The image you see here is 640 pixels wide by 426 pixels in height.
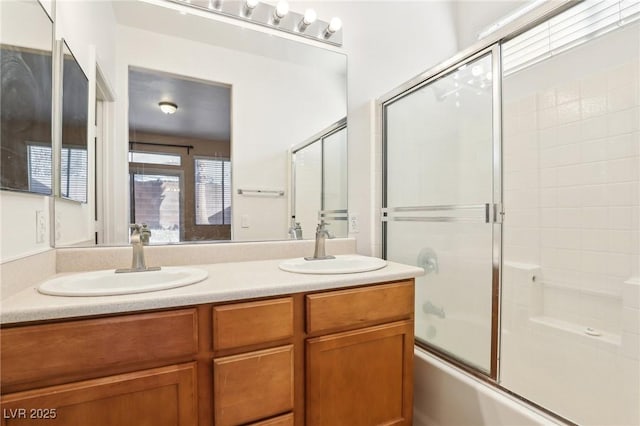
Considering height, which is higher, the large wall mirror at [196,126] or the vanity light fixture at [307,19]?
the vanity light fixture at [307,19]

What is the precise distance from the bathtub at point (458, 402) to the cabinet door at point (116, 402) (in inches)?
44.5

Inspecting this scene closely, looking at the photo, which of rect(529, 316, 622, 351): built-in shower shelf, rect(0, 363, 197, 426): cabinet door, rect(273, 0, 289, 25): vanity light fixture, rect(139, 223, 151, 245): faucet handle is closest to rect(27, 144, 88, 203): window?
rect(139, 223, 151, 245): faucet handle

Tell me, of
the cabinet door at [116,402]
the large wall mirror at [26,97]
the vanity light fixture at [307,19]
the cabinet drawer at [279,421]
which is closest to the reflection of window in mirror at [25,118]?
the large wall mirror at [26,97]

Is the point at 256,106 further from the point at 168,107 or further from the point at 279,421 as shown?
the point at 279,421

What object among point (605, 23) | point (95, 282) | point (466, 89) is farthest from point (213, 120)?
point (605, 23)

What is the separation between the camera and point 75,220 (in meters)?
1.34

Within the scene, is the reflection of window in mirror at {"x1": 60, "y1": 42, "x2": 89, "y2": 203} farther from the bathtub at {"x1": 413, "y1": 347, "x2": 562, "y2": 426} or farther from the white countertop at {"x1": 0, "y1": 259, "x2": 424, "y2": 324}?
the bathtub at {"x1": 413, "y1": 347, "x2": 562, "y2": 426}

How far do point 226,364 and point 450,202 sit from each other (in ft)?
4.49

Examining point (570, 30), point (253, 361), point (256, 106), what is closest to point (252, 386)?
point (253, 361)

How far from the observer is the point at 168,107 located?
1.52m

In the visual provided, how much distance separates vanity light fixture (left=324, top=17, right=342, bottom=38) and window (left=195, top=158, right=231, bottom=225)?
Answer: 1.02m

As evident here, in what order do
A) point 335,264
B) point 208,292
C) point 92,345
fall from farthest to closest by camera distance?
point 335,264 → point 208,292 → point 92,345

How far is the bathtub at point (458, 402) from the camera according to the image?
47.4 inches

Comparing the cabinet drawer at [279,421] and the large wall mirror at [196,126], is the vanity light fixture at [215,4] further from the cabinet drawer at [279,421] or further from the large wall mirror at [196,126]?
the cabinet drawer at [279,421]
